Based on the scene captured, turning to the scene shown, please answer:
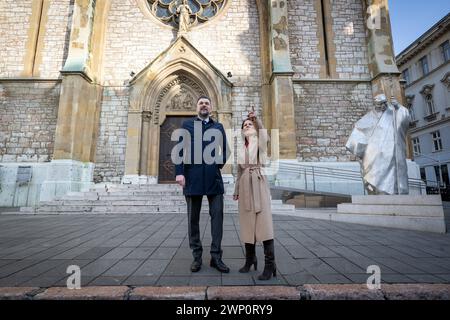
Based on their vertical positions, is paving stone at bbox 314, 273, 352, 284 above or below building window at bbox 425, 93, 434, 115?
below

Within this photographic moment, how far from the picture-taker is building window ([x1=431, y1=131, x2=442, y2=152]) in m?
22.1

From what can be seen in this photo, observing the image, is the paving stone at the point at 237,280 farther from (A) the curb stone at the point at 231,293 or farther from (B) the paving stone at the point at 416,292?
(B) the paving stone at the point at 416,292

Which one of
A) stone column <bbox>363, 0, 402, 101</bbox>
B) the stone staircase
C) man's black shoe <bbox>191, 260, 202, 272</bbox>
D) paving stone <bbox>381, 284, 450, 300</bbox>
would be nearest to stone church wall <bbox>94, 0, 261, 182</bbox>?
the stone staircase

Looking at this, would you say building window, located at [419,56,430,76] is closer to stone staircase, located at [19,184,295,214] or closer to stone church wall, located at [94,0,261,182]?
stone church wall, located at [94,0,261,182]

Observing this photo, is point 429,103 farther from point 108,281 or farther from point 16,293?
point 16,293

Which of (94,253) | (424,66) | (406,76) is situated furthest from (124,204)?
(406,76)

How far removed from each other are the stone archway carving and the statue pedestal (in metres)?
6.38

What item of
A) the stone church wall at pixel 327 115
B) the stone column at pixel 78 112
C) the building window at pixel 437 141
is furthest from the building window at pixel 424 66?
the stone column at pixel 78 112

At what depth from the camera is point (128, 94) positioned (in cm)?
1123

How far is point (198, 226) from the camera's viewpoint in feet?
8.91

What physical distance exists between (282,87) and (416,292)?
9112mm
